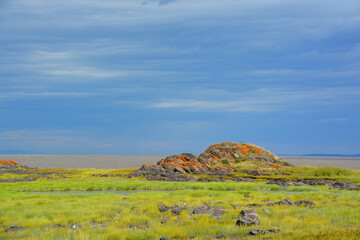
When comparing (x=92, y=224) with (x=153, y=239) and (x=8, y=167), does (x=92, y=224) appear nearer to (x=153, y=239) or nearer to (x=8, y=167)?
(x=153, y=239)

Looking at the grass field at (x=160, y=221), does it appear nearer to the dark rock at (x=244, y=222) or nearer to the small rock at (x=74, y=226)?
the small rock at (x=74, y=226)

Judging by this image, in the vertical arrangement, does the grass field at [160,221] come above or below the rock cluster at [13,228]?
above

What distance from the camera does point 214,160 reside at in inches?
3145

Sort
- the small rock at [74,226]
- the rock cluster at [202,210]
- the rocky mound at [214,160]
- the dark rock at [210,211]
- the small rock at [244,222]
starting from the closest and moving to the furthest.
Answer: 1. the small rock at [244,222]
2. the small rock at [74,226]
3. the dark rock at [210,211]
4. the rock cluster at [202,210]
5. the rocky mound at [214,160]

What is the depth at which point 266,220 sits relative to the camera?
1998 cm

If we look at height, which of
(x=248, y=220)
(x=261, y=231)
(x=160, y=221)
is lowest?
(x=160, y=221)

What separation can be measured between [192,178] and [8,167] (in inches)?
1852

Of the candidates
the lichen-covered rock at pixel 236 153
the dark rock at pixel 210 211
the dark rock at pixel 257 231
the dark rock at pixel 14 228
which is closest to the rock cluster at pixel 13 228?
the dark rock at pixel 14 228

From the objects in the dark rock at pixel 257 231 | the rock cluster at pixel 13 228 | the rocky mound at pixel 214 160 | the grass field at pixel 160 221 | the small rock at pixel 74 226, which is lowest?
the rock cluster at pixel 13 228

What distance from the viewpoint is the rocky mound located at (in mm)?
64375

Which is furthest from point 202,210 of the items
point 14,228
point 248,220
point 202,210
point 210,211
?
point 14,228

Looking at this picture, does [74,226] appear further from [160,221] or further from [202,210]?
[202,210]

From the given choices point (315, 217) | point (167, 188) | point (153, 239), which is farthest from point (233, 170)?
point (153, 239)

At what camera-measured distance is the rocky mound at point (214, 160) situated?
64375 mm
